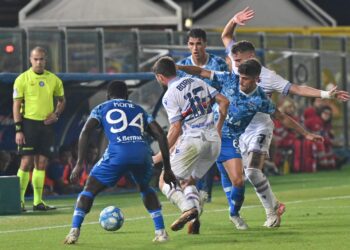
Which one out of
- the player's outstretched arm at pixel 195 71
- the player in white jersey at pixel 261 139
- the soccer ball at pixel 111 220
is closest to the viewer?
the soccer ball at pixel 111 220

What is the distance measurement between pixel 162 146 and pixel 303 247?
1.76 m

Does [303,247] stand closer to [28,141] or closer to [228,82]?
[228,82]

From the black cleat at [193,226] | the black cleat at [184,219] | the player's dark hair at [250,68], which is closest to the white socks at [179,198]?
the black cleat at [184,219]

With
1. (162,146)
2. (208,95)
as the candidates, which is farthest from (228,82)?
(162,146)

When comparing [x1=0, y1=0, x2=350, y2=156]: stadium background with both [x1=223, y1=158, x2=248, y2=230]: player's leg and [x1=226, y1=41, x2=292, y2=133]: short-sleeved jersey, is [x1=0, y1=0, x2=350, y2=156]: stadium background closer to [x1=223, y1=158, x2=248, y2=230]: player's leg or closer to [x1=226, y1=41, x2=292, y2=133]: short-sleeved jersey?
[x1=226, y1=41, x2=292, y2=133]: short-sleeved jersey

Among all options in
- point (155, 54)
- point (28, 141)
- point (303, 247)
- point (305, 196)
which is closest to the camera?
point (303, 247)

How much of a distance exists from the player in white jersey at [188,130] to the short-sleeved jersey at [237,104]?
655mm

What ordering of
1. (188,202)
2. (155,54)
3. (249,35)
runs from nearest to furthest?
(188,202) < (155,54) < (249,35)

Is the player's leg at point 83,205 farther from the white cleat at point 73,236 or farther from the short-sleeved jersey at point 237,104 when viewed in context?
the short-sleeved jersey at point 237,104

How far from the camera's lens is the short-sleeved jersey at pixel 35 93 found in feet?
63.7

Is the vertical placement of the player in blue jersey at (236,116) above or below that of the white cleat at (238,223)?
above

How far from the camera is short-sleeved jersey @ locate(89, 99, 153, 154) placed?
1392 cm

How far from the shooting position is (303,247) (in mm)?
13523

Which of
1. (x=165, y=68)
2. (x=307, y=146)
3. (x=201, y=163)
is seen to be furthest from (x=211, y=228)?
(x=307, y=146)
